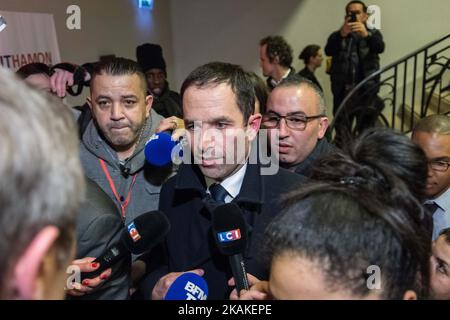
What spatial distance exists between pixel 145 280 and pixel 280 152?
30.3 inches

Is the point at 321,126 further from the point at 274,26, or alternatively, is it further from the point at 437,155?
the point at 274,26

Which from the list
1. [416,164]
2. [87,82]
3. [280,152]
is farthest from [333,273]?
[87,82]

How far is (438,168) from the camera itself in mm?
1756

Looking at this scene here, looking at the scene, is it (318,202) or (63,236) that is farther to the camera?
(318,202)

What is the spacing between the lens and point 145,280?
4.42ft

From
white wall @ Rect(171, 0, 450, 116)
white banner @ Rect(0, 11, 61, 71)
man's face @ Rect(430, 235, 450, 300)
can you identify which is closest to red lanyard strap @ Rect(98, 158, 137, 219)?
man's face @ Rect(430, 235, 450, 300)

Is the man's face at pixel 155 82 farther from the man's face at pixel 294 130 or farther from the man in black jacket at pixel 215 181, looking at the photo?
the man in black jacket at pixel 215 181

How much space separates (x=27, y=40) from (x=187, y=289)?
2864mm

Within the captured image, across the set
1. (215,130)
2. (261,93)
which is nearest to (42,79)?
(261,93)

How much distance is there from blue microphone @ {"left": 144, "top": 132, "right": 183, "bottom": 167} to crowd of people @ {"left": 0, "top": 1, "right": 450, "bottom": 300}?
0.10 ft

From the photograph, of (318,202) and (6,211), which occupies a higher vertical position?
(6,211)

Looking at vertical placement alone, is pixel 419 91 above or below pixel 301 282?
below

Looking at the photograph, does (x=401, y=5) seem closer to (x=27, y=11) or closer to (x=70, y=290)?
(x=27, y=11)

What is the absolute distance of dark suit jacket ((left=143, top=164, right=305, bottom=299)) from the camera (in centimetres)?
122
